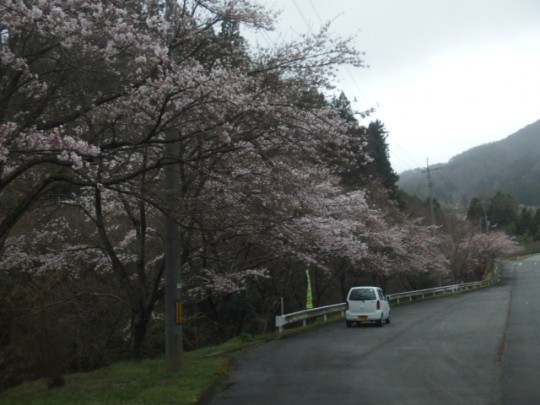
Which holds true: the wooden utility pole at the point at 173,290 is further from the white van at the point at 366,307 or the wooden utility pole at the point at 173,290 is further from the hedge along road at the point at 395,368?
the white van at the point at 366,307

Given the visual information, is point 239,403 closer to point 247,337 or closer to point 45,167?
point 45,167

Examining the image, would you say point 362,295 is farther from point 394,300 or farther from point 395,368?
point 394,300

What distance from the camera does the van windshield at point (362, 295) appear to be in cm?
2623

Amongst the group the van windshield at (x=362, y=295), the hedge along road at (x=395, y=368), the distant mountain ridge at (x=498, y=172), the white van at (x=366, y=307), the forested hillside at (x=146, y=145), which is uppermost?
the distant mountain ridge at (x=498, y=172)

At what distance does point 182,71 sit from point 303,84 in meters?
2.85

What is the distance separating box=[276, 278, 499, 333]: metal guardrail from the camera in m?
24.4

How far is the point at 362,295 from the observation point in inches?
1039

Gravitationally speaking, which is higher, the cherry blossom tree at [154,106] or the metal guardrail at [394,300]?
the cherry blossom tree at [154,106]

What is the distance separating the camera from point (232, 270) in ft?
72.5

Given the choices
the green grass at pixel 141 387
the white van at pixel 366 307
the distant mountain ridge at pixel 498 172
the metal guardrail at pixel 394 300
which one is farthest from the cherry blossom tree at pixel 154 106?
the distant mountain ridge at pixel 498 172

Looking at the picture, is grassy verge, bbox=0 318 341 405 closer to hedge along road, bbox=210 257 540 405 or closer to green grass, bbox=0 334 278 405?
green grass, bbox=0 334 278 405

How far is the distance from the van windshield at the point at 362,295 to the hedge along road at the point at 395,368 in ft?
8.15

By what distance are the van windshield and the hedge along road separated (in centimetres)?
248

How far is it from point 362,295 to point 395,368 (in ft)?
42.8
